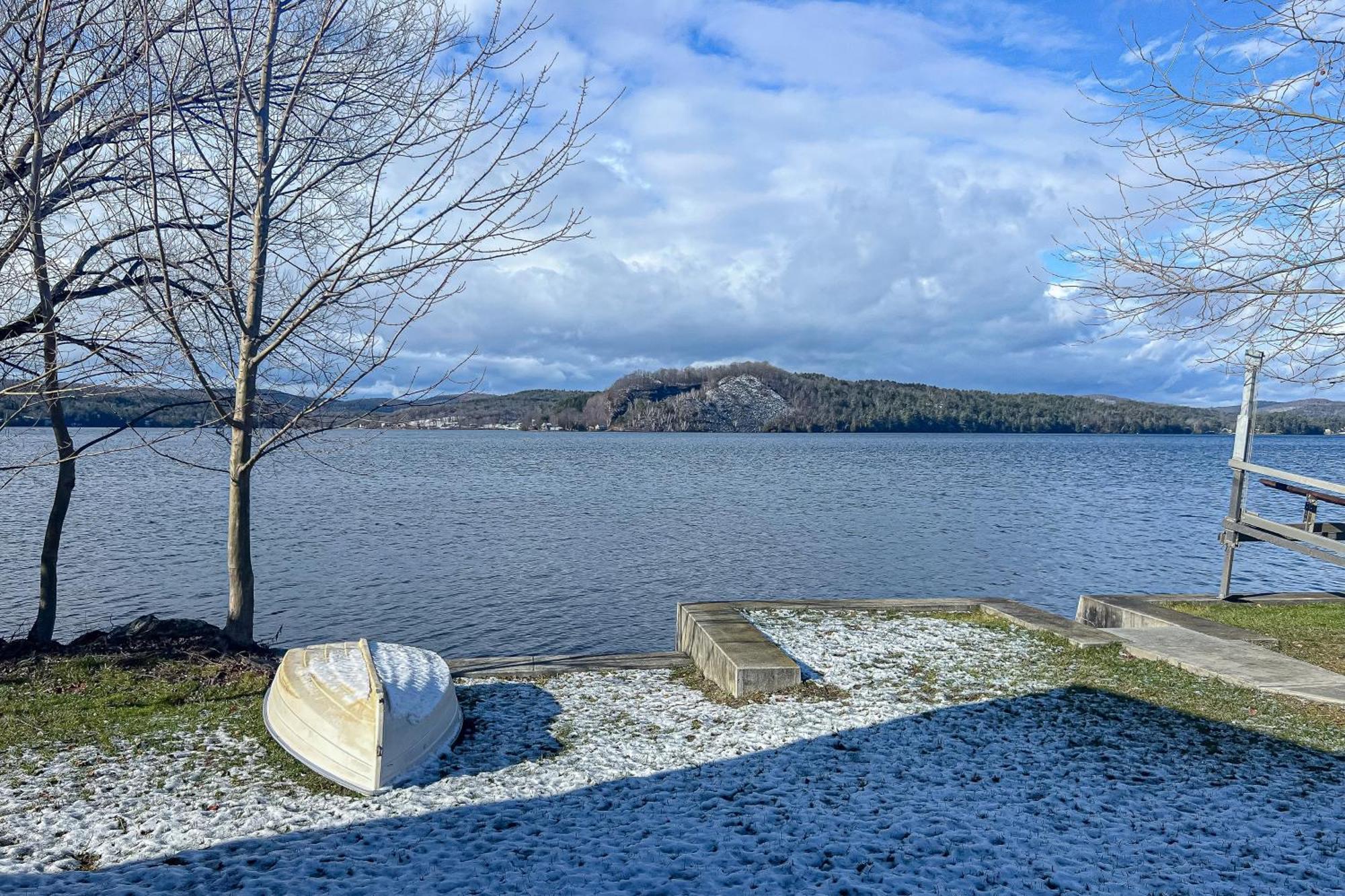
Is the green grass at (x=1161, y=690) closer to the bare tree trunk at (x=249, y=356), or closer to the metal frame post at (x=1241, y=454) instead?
the metal frame post at (x=1241, y=454)

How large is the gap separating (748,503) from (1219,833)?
30.0 metres

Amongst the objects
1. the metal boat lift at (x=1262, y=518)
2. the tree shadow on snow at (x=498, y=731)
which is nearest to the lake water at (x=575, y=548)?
the tree shadow on snow at (x=498, y=731)

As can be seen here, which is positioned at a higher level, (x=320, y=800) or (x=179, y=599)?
(x=320, y=800)

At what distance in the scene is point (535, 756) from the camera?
610cm

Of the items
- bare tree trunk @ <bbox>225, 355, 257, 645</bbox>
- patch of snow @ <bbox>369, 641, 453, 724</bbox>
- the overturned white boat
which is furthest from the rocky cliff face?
the overturned white boat

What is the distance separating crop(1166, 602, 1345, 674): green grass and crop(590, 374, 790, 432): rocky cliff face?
485 feet

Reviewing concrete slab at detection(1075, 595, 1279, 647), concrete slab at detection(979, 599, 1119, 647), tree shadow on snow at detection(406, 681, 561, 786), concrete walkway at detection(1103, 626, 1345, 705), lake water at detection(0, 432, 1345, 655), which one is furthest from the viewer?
lake water at detection(0, 432, 1345, 655)

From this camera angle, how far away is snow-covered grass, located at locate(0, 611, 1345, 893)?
4.48 meters

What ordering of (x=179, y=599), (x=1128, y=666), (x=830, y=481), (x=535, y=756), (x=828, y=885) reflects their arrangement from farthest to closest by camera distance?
(x=830, y=481)
(x=179, y=599)
(x=1128, y=666)
(x=535, y=756)
(x=828, y=885)

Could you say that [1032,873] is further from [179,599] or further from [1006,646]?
[179,599]

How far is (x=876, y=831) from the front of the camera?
498cm

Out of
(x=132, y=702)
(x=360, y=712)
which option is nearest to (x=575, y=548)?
(x=132, y=702)

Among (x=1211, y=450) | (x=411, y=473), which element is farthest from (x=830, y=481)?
(x=1211, y=450)

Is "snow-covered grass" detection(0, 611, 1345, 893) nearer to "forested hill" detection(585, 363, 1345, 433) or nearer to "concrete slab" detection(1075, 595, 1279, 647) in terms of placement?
"concrete slab" detection(1075, 595, 1279, 647)
